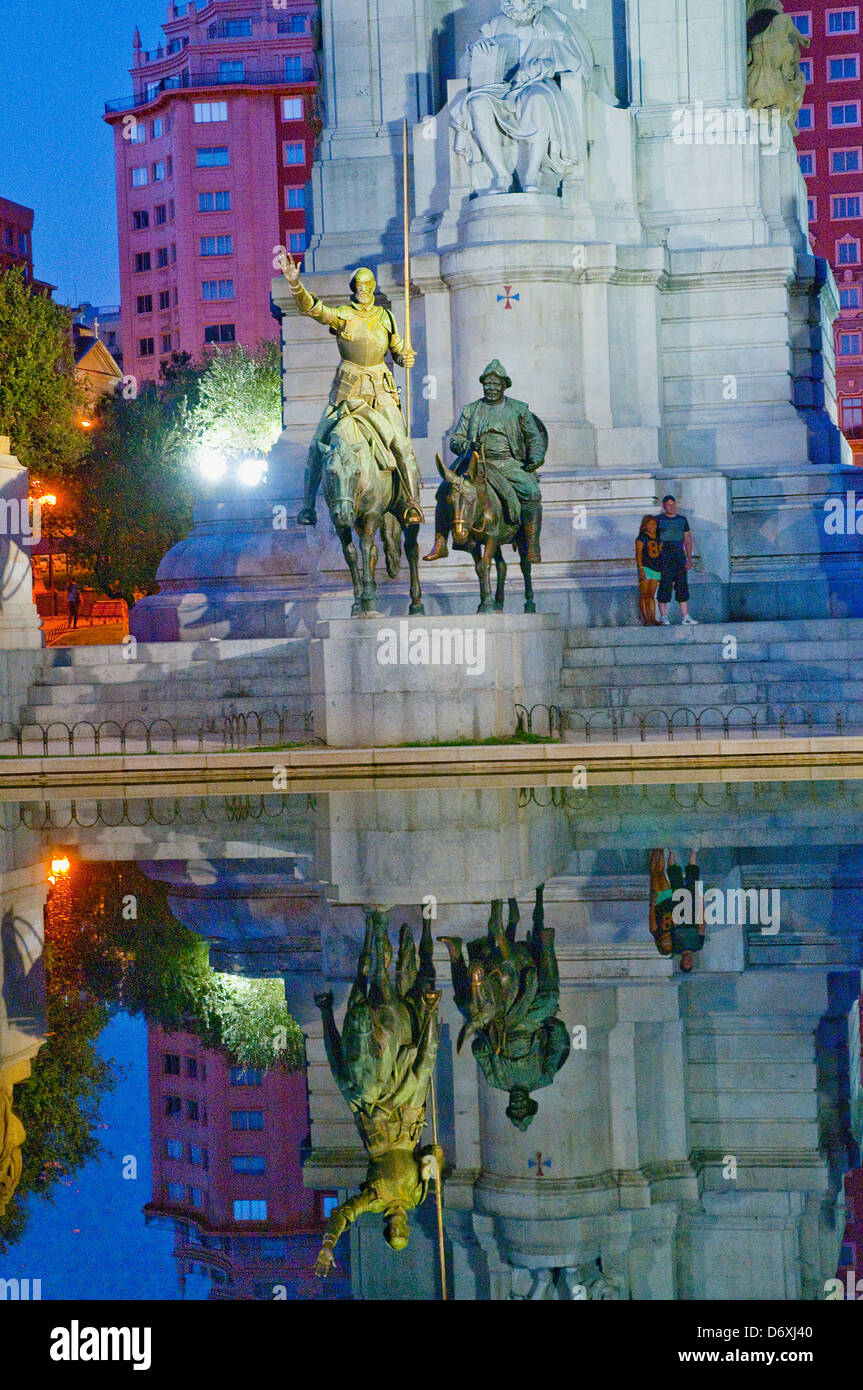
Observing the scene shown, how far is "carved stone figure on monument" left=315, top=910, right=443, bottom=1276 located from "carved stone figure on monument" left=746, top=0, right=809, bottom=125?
73.8 ft

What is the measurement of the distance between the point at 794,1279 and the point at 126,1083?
124 inches

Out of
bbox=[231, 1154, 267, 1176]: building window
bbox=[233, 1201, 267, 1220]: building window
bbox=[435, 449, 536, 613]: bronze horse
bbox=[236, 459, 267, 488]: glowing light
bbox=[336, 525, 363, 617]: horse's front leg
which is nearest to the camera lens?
bbox=[233, 1201, 267, 1220]: building window

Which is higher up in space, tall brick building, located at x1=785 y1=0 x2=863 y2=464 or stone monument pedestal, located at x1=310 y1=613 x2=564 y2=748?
tall brick building, located at x1=785 y1=0 x2=863 y2=464

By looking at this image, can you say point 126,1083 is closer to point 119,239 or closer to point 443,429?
point 443,429

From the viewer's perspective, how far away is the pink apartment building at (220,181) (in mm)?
100562

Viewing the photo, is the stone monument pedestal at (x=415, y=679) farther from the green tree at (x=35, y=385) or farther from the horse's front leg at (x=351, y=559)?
the green tree at (x=35, y=385)

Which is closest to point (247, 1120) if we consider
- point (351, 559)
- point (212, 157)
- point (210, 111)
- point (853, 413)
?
point (351, 559)

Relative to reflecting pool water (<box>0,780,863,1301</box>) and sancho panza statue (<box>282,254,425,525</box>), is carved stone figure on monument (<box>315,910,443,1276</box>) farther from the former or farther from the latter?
sancho panza statue (<box>282,254,425,525</box>)

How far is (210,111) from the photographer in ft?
337

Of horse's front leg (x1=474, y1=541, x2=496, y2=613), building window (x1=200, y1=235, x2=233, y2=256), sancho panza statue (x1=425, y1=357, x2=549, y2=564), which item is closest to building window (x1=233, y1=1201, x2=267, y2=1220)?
horse's front leg (x1=474, y1=541, x2=496, y2=613)

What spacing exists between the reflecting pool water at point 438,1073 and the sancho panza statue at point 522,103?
16.3m

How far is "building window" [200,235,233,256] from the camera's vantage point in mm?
101688

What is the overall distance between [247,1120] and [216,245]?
99.2 m

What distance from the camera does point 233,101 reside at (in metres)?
102
